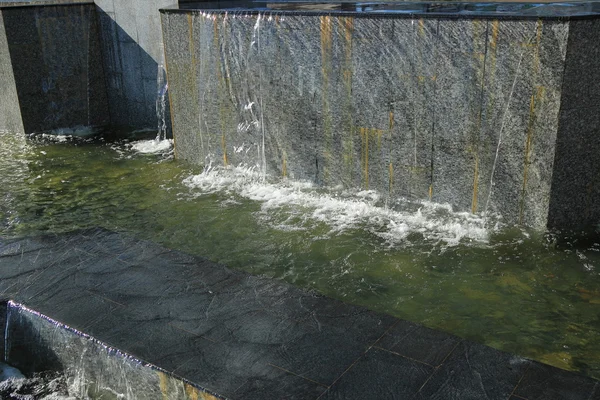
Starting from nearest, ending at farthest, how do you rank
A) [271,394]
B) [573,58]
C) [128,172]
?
[271,394], [573,58], [128,172]

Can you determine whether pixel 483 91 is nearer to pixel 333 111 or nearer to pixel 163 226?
pixel 333 111

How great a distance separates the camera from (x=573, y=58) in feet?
17.9

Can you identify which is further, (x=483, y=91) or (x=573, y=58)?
(x=483, y=91)

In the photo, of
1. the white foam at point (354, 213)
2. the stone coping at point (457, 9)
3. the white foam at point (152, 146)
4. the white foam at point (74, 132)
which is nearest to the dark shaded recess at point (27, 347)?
the white foam at point (354, 213)

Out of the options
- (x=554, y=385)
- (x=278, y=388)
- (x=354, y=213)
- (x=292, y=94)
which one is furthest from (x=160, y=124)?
(x=554, y=385)

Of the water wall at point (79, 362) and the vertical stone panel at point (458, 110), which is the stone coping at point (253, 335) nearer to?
the water wall at point (79, 362)

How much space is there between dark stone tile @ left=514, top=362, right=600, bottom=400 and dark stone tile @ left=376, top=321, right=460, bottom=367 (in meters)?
0.46

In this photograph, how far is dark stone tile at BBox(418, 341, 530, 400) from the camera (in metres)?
3.33

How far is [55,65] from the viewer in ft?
35.0

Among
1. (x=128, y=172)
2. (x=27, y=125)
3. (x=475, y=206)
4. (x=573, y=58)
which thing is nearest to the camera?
(x=573, y=58)

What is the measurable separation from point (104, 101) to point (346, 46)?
591cm

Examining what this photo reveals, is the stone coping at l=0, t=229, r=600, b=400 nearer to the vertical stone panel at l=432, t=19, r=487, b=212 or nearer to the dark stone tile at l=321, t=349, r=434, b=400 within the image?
the dark stone tile at l=321, t=349, r=434, b=400

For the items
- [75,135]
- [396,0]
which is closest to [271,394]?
[396,0]

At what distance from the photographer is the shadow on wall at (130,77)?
10.3 metres
